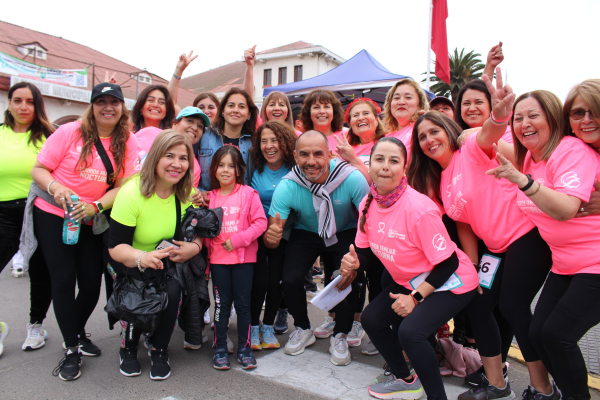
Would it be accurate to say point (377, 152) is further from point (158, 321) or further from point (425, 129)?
point (158, 321)

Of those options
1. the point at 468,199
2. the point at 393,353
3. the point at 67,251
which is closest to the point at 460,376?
the point at 393,353

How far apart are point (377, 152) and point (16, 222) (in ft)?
10.2

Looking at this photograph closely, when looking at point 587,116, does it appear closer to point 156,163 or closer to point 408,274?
point 408,274

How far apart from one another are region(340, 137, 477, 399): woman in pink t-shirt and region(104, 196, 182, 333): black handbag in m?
1.46

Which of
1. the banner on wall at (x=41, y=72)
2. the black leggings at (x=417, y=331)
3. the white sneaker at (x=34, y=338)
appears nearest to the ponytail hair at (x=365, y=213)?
the black leggings at (x=417, y=331)

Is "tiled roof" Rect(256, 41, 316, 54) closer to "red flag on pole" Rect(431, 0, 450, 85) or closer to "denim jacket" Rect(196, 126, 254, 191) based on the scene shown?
"red flag on pole" Rect(431, 0, 450, 85)

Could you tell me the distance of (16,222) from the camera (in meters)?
3.34

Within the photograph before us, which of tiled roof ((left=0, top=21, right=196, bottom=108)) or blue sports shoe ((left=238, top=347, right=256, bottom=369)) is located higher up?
tiled roof ((left=0, top=21, right=196, bottom=108))

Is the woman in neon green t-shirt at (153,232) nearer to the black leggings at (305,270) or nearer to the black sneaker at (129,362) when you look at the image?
the black sneaker at (129,362)

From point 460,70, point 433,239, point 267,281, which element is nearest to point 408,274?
point 433,239

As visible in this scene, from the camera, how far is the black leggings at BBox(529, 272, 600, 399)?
2127 mm

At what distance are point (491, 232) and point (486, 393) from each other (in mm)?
1107

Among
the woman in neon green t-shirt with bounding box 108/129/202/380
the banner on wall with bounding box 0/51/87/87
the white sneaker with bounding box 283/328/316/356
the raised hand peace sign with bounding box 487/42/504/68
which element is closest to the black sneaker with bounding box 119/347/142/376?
the woman in neon green t-shirt with bounding box 108/129/202/380

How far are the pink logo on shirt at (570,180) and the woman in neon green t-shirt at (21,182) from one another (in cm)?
388
